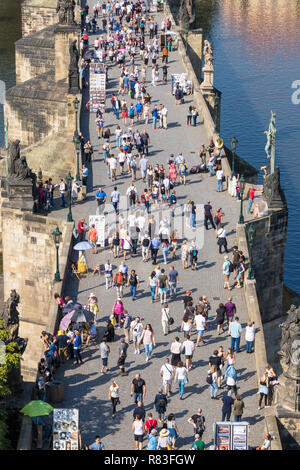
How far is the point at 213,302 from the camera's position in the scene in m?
59.1

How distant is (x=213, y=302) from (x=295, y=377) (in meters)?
Answer: 10.1

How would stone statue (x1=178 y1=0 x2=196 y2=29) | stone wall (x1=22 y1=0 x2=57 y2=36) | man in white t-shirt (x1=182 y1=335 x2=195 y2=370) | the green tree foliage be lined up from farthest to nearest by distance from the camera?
stone wall (x1=22 y1=0 x2=57 y2=36)
stone statue (x1=178 y1=0 x2=196 y2=29)
man in white t-shirt (x1=182 y1=335 x2=195 y2=370)
the green tree foliage

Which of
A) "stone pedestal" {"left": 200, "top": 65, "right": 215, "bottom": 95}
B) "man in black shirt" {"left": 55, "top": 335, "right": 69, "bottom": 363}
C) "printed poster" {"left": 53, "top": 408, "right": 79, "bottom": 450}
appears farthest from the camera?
"stone pedestal" {"left": 200, "top": 65, "right": 215, "bottom": 95}

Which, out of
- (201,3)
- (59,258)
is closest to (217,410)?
(59,258)

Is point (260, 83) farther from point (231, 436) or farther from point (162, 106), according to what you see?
point (231, 436)

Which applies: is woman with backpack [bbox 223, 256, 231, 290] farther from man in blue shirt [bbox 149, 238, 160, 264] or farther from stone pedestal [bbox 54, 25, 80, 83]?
stone pedestal [bbox 54, 25, 80, 83]

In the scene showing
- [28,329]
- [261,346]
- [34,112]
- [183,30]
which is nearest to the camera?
[261,346]

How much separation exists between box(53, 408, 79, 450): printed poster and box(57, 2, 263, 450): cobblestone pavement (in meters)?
1.59

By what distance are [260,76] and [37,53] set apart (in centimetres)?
3035

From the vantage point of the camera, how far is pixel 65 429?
46688mm

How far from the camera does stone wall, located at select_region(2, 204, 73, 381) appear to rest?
69188mm

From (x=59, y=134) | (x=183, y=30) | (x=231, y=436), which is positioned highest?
(x=183, y=30)

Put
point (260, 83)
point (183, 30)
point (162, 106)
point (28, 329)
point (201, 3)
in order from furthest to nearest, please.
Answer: point (201, 3)
point (260, 83)
point (183, 30)
point (162, 106)
point (28, 329)

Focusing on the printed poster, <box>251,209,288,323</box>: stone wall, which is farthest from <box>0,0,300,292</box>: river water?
the printed poster
